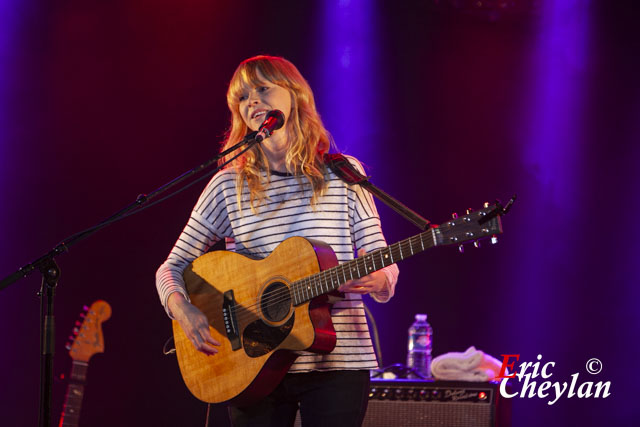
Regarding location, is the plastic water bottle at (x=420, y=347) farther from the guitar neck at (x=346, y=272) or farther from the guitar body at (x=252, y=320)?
the guitar neck at (x=346, y=272)

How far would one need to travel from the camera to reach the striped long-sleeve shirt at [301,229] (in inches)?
101

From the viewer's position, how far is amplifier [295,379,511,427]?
344 centimetres

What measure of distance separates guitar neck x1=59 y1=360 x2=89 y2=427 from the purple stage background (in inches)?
43.8

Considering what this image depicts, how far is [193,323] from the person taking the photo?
281 centimetres

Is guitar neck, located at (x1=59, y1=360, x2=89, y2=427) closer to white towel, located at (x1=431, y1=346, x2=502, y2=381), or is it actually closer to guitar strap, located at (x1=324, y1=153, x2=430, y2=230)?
white towel, located at (x1=431, y1=346, x2=502, y2=381)

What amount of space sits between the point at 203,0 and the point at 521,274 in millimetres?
3370

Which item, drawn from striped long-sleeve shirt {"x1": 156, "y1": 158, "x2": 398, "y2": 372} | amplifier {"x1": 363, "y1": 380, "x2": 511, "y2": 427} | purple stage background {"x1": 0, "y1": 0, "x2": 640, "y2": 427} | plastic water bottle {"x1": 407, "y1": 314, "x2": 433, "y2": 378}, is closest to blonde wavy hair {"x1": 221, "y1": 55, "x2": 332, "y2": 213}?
striped long-sleeve shirt {"x1": 156, "y1": 158, "x2": 398, "y2": 372}

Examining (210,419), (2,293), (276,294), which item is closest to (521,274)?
(210,419)

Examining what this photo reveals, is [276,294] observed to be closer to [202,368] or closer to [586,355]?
[202,368]

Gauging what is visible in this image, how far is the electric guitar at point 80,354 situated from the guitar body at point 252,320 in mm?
1279

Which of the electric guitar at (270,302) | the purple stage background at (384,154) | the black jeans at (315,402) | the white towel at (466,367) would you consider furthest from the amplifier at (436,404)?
the purple stage background at (384,154)

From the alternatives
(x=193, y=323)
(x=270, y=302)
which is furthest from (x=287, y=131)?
(x=193, y=323)

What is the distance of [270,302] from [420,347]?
2.53 metres

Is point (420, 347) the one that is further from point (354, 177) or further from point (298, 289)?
point (298, 289)
